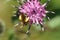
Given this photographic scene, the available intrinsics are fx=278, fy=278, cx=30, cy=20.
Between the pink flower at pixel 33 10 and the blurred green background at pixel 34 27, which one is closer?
the pink flower at pixel 33 10

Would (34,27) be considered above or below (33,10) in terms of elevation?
below

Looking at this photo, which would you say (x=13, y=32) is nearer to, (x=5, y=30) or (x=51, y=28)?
(x=5, y=30)

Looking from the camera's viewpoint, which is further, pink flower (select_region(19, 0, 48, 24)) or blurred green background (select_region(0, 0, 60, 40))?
Answer: blurred green background (select_region(0, 0, 60, 40))

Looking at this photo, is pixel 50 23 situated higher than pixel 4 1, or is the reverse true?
pixel 4 1

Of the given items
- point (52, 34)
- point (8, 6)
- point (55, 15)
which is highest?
point (8, 6)

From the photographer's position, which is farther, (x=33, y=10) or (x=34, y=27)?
(x=34, y=27)

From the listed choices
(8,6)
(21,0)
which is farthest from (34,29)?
(21,0)

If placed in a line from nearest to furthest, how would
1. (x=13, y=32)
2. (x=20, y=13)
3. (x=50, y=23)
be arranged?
(x=20, y=13)
(x=13, y=32)
(x=50, y=23)

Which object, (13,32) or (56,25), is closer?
(13,32)
